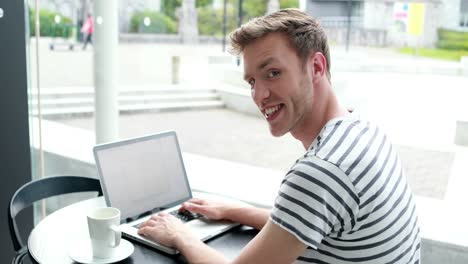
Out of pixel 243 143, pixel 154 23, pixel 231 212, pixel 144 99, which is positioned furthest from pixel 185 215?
pixel 144 99

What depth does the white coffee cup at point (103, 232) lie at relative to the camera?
1129 mm

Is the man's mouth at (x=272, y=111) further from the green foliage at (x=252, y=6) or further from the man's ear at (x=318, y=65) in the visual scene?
the green foliage at (x=252, y=6)

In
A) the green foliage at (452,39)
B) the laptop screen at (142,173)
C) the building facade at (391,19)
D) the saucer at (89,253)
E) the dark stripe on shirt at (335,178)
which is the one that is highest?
the building facade at (391,19)

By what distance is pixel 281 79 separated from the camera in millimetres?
1012

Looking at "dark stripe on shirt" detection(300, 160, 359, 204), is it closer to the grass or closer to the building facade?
the building facade

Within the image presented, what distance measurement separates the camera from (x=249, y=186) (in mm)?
2467

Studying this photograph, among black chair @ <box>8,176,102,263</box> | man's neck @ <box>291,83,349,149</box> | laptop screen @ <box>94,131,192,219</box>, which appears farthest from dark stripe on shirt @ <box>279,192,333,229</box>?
black chair @ <box>8,176,102,263</box>

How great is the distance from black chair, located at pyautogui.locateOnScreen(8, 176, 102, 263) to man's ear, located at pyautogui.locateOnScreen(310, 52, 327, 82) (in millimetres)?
1178

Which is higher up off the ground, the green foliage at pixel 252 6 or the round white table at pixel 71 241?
the green foliage at pixel 252 6

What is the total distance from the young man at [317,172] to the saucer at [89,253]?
166mm

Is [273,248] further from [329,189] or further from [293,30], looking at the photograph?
[293,30]

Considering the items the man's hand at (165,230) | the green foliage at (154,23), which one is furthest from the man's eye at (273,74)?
the green foliage at (154,23)

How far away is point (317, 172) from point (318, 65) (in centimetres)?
28

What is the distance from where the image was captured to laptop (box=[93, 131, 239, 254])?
4.42ft
